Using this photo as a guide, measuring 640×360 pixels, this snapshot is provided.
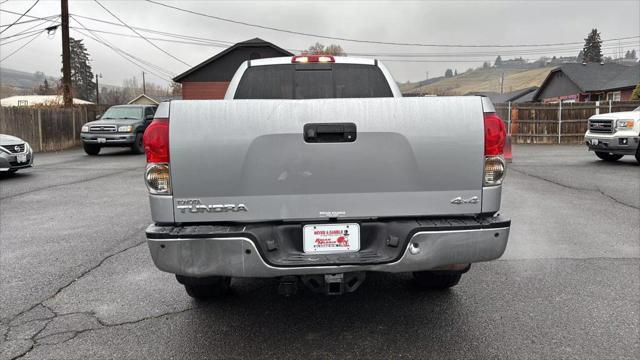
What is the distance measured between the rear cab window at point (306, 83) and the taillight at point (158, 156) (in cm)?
200

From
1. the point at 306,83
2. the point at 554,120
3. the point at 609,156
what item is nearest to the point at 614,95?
the point at 554,120

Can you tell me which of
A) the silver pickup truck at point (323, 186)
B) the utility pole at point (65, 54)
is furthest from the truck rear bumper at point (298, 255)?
the utility pole at point (65, 54)

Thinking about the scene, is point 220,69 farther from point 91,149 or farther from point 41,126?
point 91,149

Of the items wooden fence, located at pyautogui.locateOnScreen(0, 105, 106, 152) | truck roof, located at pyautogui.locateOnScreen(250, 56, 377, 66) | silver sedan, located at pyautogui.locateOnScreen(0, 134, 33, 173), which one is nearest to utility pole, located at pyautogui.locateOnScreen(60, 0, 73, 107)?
wooden fence, located at pyautogui.locateOnScreen(0, 105, 106, 152)

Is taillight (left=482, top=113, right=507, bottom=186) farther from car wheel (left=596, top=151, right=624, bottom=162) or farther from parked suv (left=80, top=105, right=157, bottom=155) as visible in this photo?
parked suv (left=80, top=105, right=157, bottom=155)

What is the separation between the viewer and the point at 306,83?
4.73m

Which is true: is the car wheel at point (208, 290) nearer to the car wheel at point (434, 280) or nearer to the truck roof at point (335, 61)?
the car wheel at point (434, 280)

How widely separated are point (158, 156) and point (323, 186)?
3.06ft

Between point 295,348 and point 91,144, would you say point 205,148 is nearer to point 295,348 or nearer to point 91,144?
point 295,348

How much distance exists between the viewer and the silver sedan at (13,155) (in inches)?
410

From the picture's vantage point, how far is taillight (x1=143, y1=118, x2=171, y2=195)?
2.59m

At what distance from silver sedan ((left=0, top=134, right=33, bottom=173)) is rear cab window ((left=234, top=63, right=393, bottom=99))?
27.8 feet

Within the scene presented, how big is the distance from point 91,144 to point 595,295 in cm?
1725

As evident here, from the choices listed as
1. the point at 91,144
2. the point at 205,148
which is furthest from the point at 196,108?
the point at 91,144
